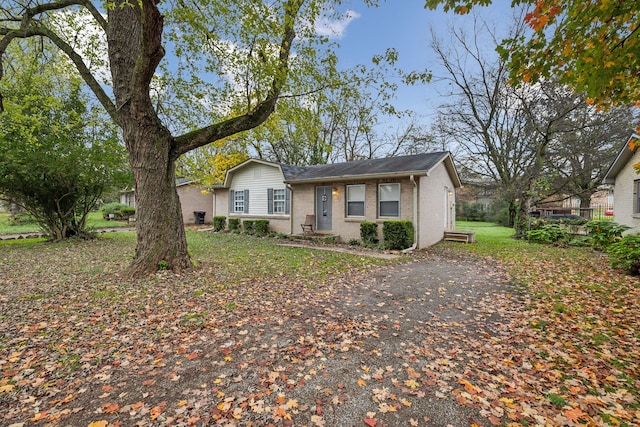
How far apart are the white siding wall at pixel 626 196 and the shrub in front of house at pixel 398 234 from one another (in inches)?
308

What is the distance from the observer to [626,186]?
37.2ft

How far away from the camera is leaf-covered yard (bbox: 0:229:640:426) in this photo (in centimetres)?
251

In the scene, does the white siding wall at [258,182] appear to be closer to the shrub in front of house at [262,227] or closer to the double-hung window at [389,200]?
the shrub in front of house at [262,227]

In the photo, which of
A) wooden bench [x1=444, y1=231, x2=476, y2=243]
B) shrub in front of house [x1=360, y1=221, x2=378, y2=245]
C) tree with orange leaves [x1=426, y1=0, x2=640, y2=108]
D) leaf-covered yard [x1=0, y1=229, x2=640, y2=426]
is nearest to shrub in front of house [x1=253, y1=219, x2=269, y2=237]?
shrub in front of house [x1=360, y1=221, x2=378, y2=245]

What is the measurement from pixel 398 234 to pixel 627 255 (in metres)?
6.01

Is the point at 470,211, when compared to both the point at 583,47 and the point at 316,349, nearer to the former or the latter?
the point at 583,47

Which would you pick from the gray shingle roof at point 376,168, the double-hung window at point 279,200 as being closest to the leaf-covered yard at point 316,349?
the gray shingle roof at point 376,168

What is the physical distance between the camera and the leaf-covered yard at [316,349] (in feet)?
8.22

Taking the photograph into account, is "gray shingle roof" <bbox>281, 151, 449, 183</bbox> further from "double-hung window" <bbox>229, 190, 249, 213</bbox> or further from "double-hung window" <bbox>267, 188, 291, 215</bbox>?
"double-hung window" <bbox>229, 190, 249, 213</bbox>

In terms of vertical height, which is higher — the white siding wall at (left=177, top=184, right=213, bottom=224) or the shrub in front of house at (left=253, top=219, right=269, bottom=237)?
the white siding wall at (left=177, top=184, right=213, bottom=224)

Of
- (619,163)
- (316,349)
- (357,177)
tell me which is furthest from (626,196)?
(316,349)

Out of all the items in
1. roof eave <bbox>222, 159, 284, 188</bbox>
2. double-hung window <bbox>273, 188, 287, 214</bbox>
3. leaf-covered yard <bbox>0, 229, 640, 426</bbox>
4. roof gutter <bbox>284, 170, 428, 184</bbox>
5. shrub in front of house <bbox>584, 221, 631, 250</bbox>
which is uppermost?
roof eave <bbox>222, 159, 284, 188</bbox>

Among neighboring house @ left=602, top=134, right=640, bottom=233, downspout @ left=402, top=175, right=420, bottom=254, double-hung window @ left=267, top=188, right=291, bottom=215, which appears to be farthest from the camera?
double-hung window @ left=267, top=188, right=291, bottom=215

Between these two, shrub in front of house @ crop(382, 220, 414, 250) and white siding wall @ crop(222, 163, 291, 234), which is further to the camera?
white siding wall @ crop(222, 163, 291, 234)
